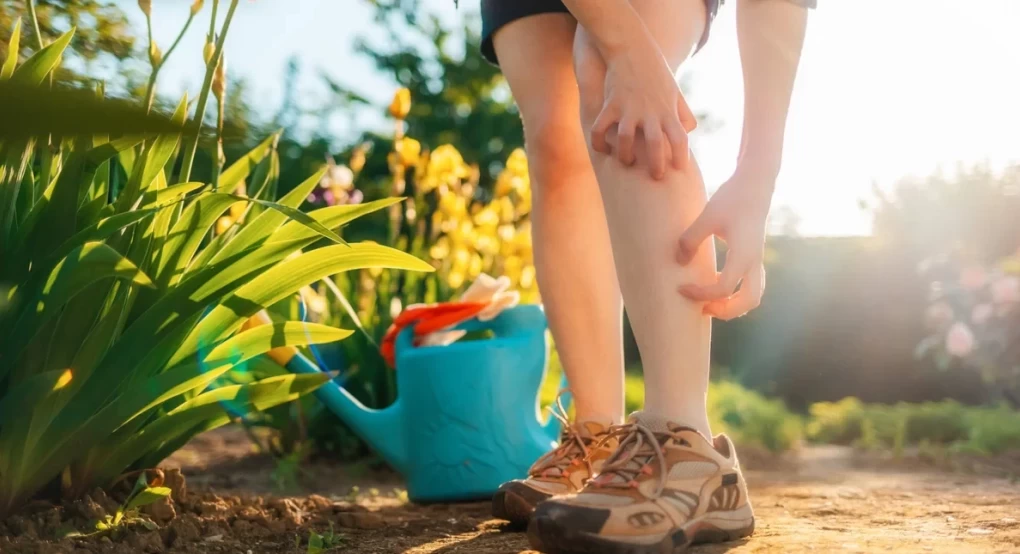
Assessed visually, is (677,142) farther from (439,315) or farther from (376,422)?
(376,422)

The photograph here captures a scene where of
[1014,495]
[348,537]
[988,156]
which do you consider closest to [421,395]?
[348,537]

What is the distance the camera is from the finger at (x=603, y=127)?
1.10 m

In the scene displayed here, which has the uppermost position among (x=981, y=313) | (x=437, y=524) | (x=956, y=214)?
(x=956, y=214)

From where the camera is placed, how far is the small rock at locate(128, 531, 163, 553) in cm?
117

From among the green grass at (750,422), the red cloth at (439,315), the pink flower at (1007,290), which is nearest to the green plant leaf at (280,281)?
the red cloth at (439,315)

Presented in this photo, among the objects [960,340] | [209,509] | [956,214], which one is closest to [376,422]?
[209,509]

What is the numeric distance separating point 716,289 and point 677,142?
0.18m

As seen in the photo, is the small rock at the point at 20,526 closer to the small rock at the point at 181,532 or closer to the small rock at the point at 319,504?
the small rock at the point at 181,532

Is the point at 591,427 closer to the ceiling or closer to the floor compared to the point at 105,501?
closer to the ceiling

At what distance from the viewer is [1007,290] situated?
4082 millimetres

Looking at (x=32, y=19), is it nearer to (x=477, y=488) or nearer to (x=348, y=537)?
(x=348, y=537)

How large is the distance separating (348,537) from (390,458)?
630 mm

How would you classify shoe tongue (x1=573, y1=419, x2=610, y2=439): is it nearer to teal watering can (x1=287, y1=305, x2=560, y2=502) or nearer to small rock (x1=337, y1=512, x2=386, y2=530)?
small rock (x1=337, y1=512, x2=386, y2=530)

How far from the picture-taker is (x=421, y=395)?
1.88 metres
